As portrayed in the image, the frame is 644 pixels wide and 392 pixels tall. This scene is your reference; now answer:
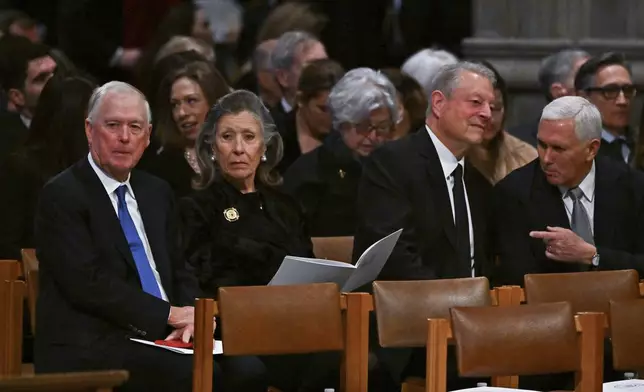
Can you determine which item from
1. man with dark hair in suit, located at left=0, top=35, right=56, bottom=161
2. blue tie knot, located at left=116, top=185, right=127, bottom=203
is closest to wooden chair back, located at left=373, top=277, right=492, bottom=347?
blue tie knot, located at left=116, top=185, right=127, bottom=203

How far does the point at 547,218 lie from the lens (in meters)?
6.22

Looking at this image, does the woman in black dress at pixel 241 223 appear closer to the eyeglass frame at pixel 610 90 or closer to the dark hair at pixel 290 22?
the eyeglass frame at pixel 610 90

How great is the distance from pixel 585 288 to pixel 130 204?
1.67 m

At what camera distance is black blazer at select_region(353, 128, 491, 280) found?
6090mm

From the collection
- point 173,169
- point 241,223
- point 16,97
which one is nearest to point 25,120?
point 16,97

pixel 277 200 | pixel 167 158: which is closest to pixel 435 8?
pixel 167 158

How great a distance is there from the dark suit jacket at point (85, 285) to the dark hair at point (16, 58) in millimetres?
2236

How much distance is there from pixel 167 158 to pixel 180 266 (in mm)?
1197

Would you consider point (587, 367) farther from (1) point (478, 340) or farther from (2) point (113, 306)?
(2) point (113, 306)

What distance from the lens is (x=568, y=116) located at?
621 centimetres

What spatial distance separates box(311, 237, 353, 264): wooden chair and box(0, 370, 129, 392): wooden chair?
2670 millimetres

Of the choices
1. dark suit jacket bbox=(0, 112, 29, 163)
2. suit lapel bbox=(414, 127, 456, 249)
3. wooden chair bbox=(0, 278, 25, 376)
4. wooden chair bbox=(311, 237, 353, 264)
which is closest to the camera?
wooden chair bbox=(0, 278, 25, 376)

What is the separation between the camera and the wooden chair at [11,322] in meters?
5.83

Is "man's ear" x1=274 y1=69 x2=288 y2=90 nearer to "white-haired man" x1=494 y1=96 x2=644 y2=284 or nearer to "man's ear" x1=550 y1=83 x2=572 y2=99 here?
"man's ear" x1=550 y1=83 x2=572 y2=99
